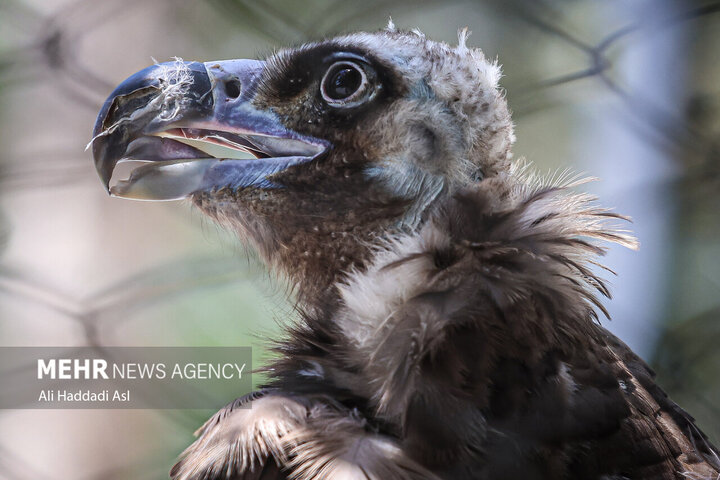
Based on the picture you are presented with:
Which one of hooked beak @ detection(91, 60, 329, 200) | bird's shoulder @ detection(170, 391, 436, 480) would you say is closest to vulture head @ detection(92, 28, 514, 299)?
hooked beak @ detection(91, 60, 329, 200)

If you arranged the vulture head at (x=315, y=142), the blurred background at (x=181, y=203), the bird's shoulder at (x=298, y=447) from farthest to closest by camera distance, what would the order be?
the blurred background at (x=181, y=203), the vulture head at (x=315, y=142), the bird's shoulder at (x=298, y=447)

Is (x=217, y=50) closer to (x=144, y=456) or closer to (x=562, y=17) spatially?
(x=562, y=17)

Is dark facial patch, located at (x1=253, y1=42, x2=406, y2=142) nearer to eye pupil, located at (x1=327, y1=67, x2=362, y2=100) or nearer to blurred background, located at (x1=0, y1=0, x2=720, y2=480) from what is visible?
eye pupil, located at (x1=327, y1=67, x2=362, y2=100)

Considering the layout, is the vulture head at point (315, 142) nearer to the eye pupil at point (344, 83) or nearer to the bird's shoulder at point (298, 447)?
the eye pupil at point (344, 83)

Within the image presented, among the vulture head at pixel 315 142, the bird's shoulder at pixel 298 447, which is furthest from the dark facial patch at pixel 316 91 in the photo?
the bird's shoulder at pixel 298 447

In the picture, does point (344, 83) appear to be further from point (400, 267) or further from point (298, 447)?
point (298, 447)

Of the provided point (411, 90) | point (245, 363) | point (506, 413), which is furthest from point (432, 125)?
point (245, 363)
